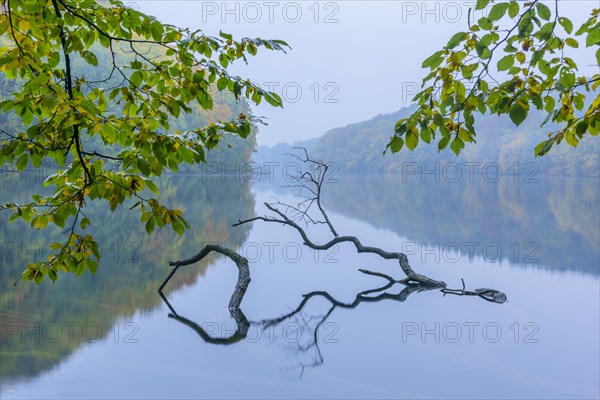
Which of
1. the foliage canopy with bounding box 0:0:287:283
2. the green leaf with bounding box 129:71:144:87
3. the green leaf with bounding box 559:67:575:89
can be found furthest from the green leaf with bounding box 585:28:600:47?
the green leaf with bounding box 129:71:144:87

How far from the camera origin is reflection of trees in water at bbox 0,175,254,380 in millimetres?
8453

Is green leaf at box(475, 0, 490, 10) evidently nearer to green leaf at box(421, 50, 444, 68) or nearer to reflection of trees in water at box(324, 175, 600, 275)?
green leaf at box(421, 50, 444, 68)

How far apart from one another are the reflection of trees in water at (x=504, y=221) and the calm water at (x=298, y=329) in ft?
3.92

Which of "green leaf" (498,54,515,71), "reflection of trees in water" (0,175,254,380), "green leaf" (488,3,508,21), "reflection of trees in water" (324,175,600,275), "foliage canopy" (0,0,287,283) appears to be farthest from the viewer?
"reflection of trees in water" (324,175,600,275)

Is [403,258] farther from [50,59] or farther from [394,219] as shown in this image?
[394,219]

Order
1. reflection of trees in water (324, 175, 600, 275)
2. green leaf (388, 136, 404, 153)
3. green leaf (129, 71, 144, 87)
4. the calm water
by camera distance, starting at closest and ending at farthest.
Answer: green leaf (388, 136, 404, 153), green leaf (129, 71, 144, 87), the calm water, reflection of trees in water (324, 175, 600, 275)

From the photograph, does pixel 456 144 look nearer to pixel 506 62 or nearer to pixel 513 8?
pixel 506 62

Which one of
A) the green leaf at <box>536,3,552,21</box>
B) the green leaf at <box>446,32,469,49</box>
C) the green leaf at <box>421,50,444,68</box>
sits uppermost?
the green leaf at <box>536,3,552,21</box>

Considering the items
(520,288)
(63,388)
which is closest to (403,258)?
(520,288)

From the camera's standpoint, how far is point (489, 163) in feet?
391

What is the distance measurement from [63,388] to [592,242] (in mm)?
20619

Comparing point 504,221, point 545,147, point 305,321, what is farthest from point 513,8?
point 504,221

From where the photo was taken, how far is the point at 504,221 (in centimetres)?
2988

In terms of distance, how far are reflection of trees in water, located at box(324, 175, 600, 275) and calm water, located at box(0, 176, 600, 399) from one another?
119 centimetres
